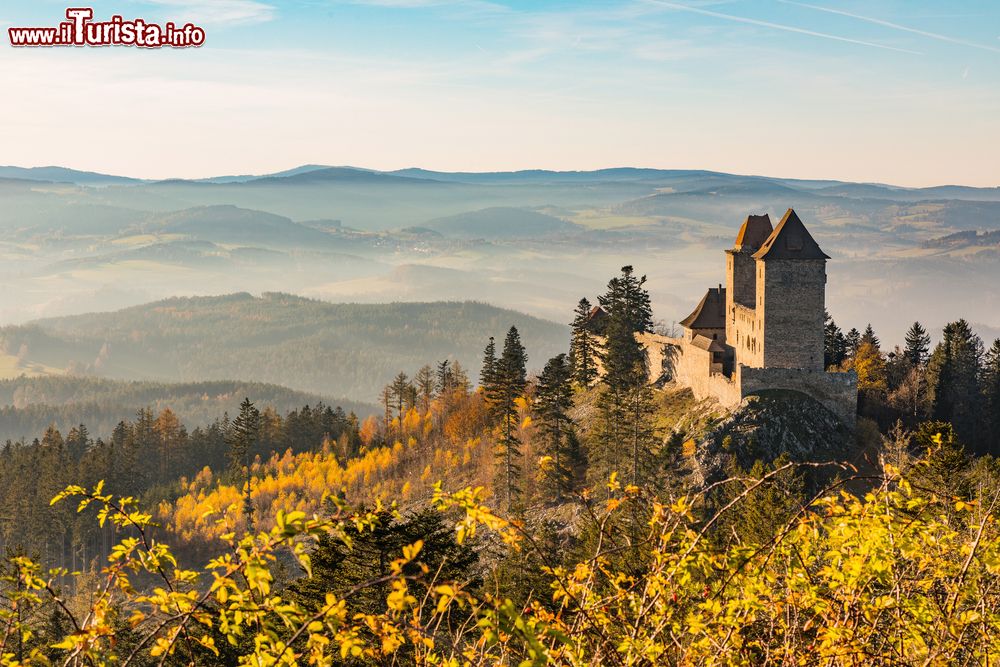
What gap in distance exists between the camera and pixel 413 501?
80.1 m

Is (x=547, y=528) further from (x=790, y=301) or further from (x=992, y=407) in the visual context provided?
(x=992, y=407)

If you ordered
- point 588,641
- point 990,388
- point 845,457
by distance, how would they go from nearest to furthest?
point 588,641
point 845,457
point 990,388

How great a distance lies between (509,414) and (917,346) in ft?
123

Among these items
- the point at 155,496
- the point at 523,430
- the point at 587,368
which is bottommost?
the point at 155,496

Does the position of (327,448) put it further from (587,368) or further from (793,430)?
(793,430)

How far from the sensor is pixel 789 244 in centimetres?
6138

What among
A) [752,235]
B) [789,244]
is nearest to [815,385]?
[789,244]

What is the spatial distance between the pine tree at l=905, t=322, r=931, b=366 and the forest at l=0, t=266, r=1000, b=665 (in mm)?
271

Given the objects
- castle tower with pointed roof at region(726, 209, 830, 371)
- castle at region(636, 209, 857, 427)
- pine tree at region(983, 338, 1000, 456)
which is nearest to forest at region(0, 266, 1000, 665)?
pine tree at region(983, 338, 1000, 456)

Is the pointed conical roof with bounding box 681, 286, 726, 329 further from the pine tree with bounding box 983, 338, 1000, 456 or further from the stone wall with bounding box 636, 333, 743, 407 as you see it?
the pine tree with bounding box 983, 338, 1000, 456

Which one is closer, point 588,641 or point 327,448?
point 588,641

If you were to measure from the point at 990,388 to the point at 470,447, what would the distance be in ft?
144

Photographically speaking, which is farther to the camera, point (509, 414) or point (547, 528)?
point (509, 414)

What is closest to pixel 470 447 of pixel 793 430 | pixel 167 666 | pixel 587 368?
pixel 587 368
